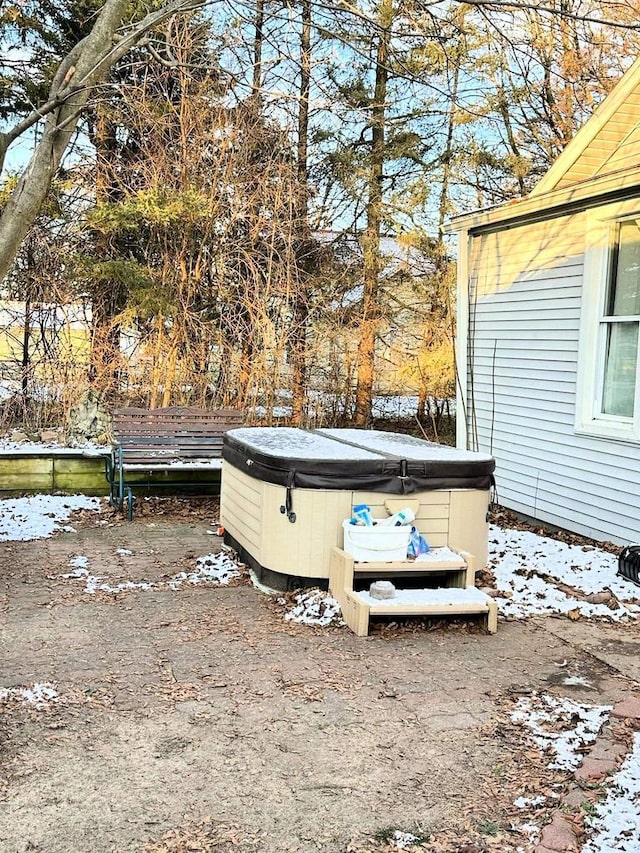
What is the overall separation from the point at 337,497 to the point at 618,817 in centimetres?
248

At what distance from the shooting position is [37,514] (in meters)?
6.99

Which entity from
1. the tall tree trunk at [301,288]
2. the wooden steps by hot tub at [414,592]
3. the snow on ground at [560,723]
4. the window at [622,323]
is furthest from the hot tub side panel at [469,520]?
the tall tree trunk at [301,288]

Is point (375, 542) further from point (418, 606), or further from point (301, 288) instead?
point (301, 288)

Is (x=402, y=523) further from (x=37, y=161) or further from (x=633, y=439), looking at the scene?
(x=37, y=161)

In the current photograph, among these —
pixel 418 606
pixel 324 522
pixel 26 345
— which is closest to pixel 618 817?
pixel 418 606

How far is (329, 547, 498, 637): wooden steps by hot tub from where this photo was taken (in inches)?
164

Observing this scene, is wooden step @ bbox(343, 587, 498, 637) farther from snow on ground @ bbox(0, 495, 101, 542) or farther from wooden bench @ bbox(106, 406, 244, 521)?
wooden bench @ bbox(106, 406, 244, 521)

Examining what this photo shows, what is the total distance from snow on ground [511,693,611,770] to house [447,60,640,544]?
2.89m

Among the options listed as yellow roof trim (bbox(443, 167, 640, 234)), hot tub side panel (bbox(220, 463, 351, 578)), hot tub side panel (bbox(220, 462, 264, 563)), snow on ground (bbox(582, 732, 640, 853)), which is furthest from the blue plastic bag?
yellow roof trim (bbox(443, 167, 640, 234))

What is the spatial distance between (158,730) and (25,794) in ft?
1.97

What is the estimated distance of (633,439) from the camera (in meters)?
5.81

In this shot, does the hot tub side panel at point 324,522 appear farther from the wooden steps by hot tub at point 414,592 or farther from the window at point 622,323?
the window at point 622,323

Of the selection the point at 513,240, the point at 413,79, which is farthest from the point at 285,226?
the point at 413,79

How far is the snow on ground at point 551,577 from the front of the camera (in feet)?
15.6
